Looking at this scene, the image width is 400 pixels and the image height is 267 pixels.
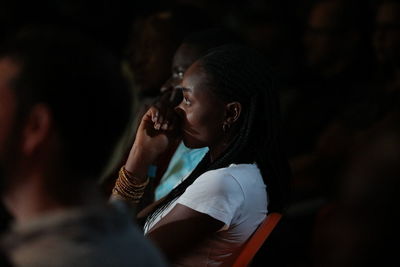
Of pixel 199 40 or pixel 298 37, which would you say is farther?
pixel 298 37

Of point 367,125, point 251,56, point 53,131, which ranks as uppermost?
point 53,131

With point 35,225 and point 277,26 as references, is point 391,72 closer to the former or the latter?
point 277,26

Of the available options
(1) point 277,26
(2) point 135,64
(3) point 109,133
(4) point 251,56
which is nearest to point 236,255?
(4) point 251,56

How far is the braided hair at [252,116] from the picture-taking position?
2.51m

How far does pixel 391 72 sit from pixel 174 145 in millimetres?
1561

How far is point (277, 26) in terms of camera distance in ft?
16.4

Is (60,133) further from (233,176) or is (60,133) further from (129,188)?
(129,188)

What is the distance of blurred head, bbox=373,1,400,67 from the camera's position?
163 inches

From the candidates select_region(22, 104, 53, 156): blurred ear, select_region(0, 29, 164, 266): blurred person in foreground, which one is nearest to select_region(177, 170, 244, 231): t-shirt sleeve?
select_region(0, 29, 164, 266): blurred person in foreground

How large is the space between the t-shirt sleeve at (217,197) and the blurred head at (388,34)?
6.52ft

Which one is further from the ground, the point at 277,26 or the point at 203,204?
the point at 203,204

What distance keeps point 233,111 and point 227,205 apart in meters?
0.32

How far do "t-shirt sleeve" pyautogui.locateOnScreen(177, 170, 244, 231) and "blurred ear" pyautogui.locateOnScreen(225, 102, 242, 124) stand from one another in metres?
0.19

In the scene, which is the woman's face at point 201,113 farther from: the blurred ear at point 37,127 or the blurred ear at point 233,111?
the blurred ear at point 37,127
